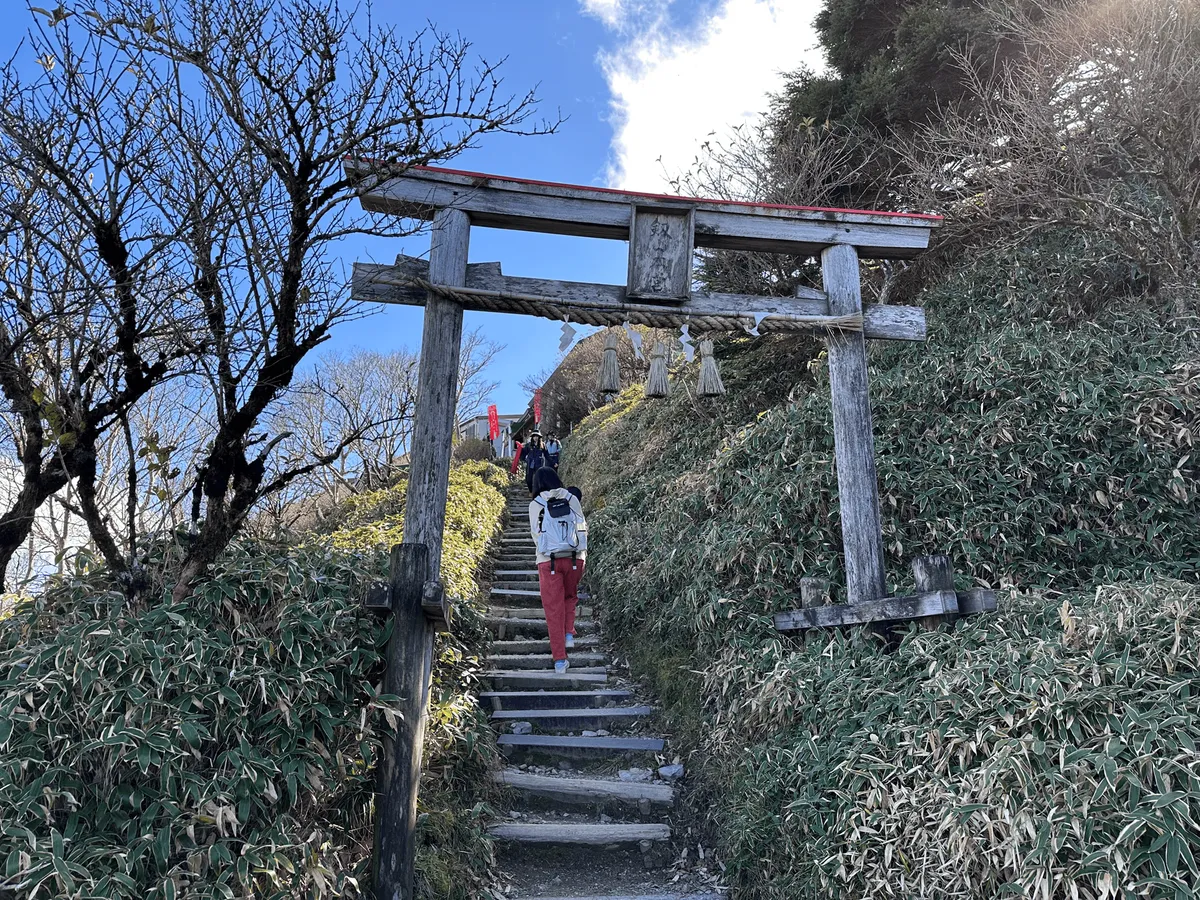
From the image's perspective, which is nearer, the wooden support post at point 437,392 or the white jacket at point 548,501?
the wooden support post at point 437,392

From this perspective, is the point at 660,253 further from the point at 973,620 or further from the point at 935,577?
the point at 973,620

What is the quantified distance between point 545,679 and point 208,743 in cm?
359

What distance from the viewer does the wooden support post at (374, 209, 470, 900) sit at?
3641 mm

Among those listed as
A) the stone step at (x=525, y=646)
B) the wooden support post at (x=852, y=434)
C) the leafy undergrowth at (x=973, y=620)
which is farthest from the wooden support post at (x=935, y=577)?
the stone step at (x=525, y=646)

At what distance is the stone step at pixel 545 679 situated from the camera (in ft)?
20.9

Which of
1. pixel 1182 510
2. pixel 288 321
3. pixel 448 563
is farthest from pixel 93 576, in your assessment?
pixel 1182 510

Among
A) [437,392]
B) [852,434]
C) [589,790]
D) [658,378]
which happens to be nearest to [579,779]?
[589,790]

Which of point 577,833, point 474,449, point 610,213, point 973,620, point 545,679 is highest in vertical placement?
point 474,449

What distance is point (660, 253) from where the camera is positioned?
4.79m

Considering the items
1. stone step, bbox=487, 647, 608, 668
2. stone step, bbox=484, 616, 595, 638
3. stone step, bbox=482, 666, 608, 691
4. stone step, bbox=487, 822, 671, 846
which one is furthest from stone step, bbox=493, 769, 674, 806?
stone step, bbox=484, 616, 595, 638

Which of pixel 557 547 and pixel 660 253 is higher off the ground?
pixel 660 253

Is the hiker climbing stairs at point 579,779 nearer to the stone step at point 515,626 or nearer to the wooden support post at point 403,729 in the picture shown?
the stone step at point 515,626

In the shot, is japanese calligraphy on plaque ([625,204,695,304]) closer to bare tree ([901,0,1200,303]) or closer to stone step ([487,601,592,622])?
stone step ([487,601,592,622])

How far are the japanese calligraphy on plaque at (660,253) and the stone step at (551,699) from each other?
3303 mm
